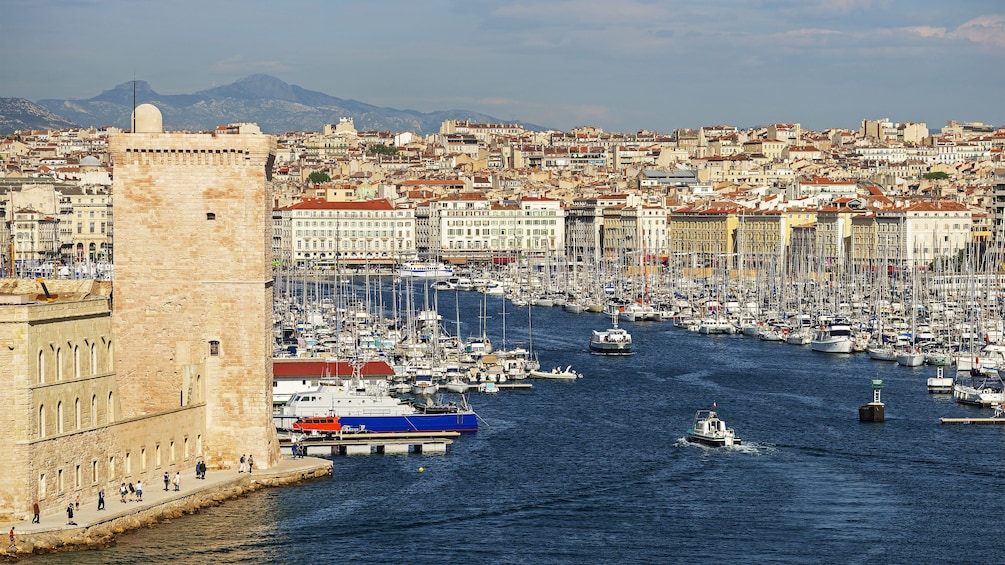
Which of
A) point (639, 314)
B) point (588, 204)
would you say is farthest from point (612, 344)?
point (588, 204)

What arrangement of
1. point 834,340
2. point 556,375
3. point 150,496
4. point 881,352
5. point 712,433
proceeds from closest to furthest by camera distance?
point 150,496 → point 712,433 → point 556,375 → point 881,352 → point 834,340

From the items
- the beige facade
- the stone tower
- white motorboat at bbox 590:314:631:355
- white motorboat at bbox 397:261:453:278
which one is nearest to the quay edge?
the beige facade

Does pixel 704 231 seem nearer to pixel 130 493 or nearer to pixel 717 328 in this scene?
pixel 717 328

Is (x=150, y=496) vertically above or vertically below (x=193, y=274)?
below

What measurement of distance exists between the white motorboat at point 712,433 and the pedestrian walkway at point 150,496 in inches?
326

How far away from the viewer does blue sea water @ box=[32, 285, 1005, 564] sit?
26.0 meters

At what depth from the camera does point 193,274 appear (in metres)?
29.1

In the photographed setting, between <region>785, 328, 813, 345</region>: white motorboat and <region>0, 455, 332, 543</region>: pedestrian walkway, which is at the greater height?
<region>785, 328, 813, 345</region>: white motorboat

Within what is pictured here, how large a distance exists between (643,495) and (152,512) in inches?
333

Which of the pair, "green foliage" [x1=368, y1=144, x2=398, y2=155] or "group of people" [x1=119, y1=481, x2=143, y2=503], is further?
"green foliage" [x1=368, y1=144, x2=398, y2=155]

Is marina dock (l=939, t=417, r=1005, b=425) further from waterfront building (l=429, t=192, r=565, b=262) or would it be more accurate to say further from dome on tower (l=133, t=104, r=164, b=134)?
waterfront building (l=429, t=192, r=565, b=262)

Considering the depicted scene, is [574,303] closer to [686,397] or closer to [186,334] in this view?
[686,397]

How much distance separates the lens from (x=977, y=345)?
177ft

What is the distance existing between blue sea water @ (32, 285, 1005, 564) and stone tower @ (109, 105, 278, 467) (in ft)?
6.71
